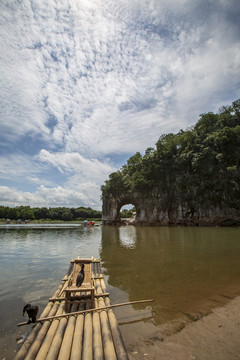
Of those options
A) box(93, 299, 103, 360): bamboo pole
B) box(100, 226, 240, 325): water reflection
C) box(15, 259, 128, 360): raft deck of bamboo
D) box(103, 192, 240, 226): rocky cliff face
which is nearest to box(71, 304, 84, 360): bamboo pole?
box(15, 259, 128, 360): raft deck of bamboo

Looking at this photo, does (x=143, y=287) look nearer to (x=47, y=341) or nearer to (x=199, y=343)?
(x=199, y=343)

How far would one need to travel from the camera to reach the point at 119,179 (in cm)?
5491

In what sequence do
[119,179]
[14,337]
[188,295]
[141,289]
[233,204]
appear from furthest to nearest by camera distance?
[119,179], [233,204], [141,289], [188,295], [14,337]

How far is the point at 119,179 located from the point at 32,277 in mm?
Result: 47266

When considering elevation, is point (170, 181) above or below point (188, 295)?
above

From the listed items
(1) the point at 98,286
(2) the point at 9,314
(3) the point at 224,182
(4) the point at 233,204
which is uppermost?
(3) the point at 224,182

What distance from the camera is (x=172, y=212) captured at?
1654 inches

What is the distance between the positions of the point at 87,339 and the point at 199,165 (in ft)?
123

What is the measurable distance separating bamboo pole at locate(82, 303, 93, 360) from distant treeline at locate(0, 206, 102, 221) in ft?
324

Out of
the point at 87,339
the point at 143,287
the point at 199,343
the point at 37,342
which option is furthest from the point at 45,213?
the point at 199,343

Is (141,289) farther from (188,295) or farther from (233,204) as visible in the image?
(233,204)

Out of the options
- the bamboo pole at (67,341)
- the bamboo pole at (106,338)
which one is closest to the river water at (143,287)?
the bamboo pole at (106,338)

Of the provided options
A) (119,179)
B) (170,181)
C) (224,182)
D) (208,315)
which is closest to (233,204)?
(224,182)

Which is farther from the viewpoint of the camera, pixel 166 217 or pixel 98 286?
pixel 166 217
